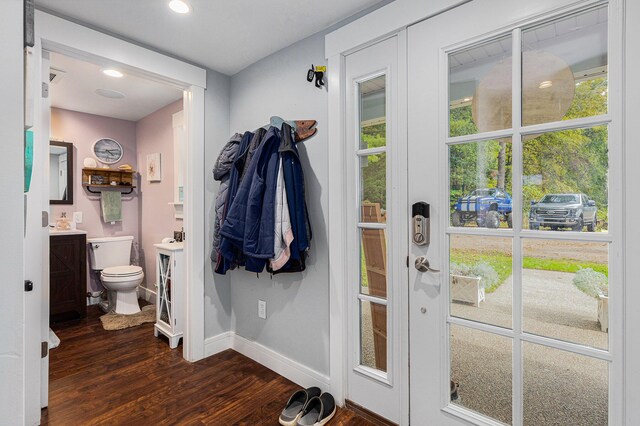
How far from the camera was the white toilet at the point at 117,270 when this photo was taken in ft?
10.8

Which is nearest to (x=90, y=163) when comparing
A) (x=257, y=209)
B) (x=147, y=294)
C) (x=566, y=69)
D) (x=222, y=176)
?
(x=147, y=294)

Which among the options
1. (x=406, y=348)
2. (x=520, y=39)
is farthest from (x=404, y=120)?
(x=406, y=348)

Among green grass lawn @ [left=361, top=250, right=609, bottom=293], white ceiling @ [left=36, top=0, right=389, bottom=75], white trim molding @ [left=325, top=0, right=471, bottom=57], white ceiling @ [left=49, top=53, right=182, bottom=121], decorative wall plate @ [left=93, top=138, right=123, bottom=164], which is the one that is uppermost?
white ceiling @ [left=49, top=53, right=182, bottom=121]

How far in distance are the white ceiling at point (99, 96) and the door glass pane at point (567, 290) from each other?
291cm

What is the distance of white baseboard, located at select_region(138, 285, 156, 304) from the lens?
12.8 feet

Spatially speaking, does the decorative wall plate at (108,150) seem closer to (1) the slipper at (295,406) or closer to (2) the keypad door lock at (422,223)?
(1) the slipper at (295,406)

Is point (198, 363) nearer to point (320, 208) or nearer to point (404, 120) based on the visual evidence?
point (320, 208)

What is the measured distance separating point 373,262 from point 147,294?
338 cm

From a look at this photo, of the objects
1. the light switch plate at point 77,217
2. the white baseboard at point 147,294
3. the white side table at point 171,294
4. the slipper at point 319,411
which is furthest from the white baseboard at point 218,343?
the light switch plate at point 77,217

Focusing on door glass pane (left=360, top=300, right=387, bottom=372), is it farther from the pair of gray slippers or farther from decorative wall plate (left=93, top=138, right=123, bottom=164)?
decorative wall plate (left=93, top=138, right=123, bottom=164)

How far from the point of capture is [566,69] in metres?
1.22

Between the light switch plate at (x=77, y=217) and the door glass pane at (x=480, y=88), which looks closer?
the door glass pane at (x=480, y=88)

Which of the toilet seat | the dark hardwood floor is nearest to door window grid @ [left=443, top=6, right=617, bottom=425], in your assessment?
the dark hardwood floor

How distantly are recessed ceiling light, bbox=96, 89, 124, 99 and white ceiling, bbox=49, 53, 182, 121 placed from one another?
5 centimetres
